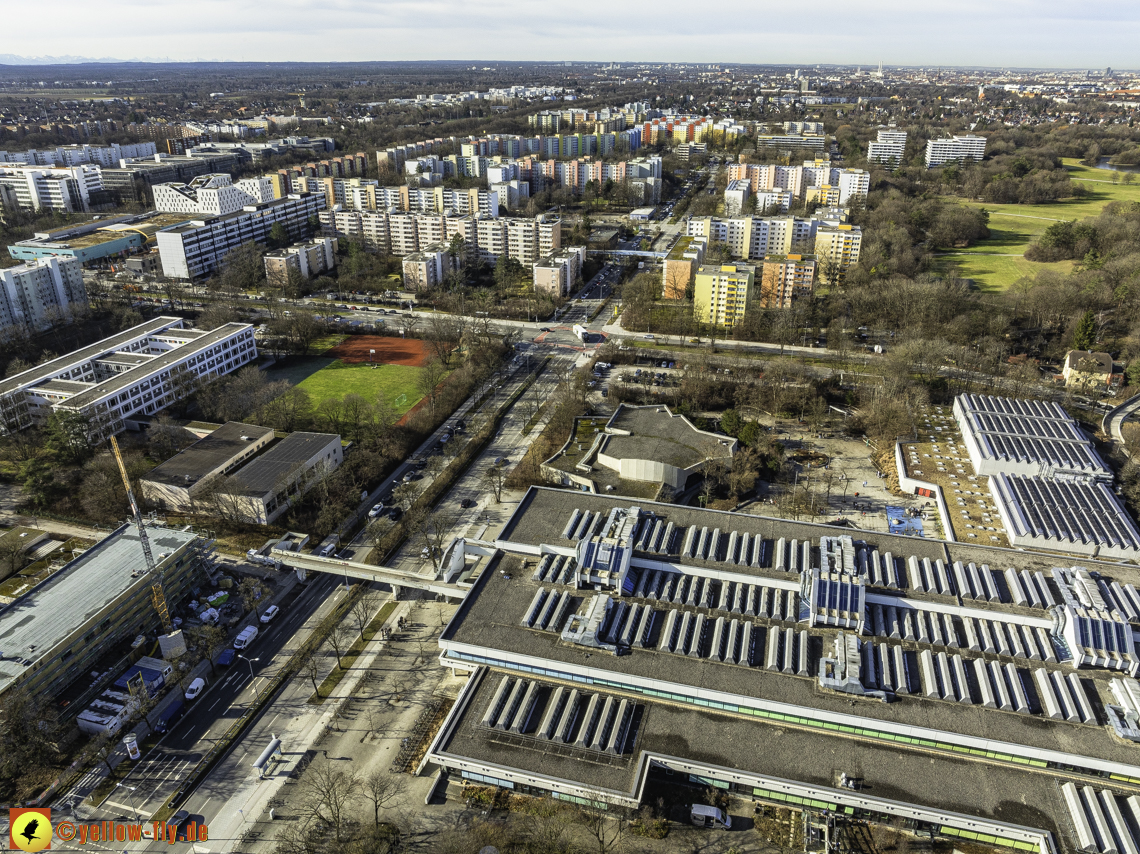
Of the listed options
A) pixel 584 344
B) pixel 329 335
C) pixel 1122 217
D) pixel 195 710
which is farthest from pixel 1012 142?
pixel 195 710

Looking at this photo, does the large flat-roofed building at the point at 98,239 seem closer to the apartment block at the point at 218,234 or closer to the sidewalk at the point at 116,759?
the apartment block at the point at 218,234

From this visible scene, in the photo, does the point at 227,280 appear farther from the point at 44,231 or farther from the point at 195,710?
the point at 195,710

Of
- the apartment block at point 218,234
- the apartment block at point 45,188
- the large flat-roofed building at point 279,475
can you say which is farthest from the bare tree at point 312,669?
the apartment block at point 45,188

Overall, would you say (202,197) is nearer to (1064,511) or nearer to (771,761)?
(771,761)

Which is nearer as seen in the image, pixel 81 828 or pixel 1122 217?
pixel 81 828

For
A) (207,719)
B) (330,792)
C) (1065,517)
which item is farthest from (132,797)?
(1065,517)
